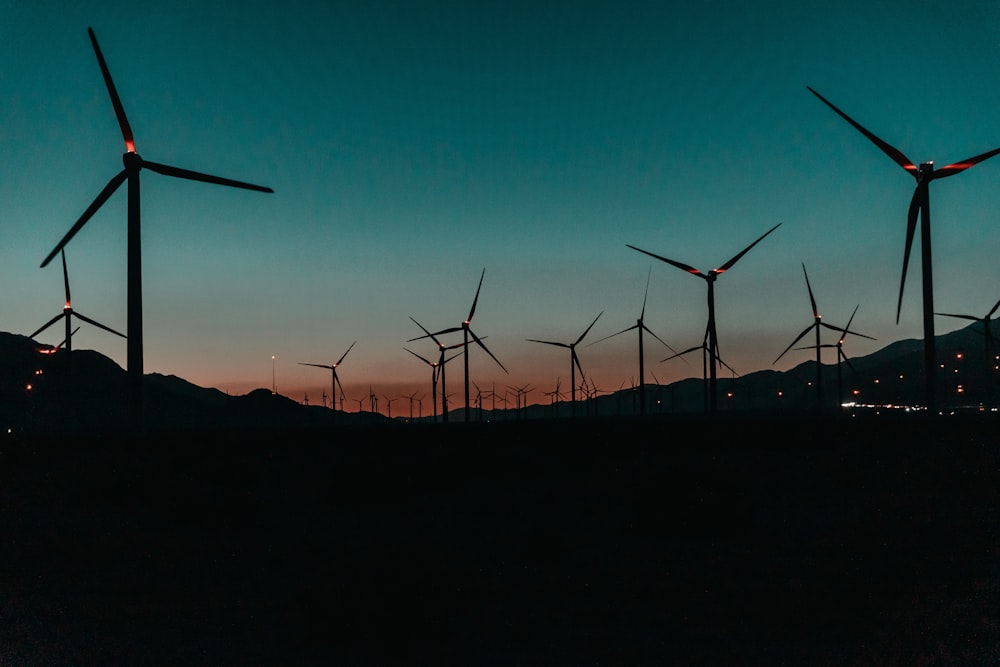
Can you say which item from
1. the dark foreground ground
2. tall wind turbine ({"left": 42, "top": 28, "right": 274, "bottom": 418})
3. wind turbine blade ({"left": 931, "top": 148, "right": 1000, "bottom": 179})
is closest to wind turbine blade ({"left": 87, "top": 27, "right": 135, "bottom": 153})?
tall wind turbine ({"left": 42, "top": 28, "right": 274, "bottom": 418})

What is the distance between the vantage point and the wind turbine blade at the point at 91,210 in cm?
4794

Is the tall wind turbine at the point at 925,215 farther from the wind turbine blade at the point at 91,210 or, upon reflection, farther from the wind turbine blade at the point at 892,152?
the wind turbine blade at the point at 91,210

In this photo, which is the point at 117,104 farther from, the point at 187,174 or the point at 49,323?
the point at 49,323

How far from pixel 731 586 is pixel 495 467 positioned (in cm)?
2353

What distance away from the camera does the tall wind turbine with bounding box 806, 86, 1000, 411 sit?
47.3m

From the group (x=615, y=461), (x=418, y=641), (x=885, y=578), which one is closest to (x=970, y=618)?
(x=885, y=578)

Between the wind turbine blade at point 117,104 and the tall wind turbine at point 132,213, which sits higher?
the wind turbine blade at point 117,104

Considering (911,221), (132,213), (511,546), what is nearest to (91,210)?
(132,213)

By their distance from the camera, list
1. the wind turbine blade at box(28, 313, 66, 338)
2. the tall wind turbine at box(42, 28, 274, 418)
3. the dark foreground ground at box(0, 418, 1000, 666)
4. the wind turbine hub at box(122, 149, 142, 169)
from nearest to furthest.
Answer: the dark foreground ground at box(0, 418, 1000, 666) → the tall wind turbine at box(42, 28, 274, 418) → the wind turbine hub at box(122, 149, 142, 169) → the wind turbine blade at box(28, 313, 66, 338)

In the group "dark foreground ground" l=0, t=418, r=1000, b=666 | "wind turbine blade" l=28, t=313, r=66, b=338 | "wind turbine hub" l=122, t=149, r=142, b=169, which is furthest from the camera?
"wind turbine blade" l=28, t=313, r=66, b=338

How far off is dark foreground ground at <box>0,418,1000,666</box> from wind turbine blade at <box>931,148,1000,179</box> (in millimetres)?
18741

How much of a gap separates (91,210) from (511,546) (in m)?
35.5

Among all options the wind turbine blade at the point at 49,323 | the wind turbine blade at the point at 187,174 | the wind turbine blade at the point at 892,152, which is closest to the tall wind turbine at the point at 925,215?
the wind turbine blade at the point at 892,152

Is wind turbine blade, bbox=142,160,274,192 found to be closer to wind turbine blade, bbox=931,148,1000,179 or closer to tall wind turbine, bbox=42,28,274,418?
tall wind turbine, bbox=42,28,274,418
